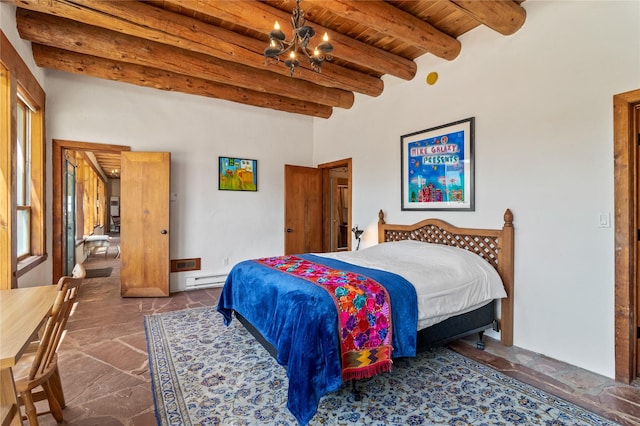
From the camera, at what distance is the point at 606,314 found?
2338mm

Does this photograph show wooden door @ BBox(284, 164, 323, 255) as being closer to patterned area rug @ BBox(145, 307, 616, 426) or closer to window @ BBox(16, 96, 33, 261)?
patterned area rug @ BBox(145, 307, 616, 426)

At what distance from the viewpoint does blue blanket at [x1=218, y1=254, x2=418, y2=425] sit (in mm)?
1754

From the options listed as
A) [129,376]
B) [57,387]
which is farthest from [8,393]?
[129,376]

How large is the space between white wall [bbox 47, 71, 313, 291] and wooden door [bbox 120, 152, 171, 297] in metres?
0.31

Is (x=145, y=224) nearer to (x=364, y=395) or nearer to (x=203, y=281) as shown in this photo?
(x=203, y=281)

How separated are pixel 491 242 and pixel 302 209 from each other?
3.39m

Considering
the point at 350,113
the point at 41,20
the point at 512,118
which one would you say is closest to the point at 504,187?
the point at 512,118

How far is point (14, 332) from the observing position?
130 centimetres

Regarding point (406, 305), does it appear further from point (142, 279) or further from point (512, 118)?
point (142, 279)

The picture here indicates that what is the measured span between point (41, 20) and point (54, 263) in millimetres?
2846

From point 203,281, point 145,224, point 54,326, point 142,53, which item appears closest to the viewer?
point 54,326

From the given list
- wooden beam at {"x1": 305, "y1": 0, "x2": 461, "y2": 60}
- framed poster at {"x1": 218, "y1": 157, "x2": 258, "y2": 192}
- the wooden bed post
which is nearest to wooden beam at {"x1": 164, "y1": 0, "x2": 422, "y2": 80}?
wooden beam at {"x1": 305, "y1": 0, "x2": 461, "y2": 60}

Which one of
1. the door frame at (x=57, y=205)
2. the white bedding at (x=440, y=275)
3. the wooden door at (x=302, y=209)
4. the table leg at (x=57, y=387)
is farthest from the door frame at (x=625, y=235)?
the door frame at (x=57, y=205)

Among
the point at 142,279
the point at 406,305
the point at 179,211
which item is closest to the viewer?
A: the point at 406,305
